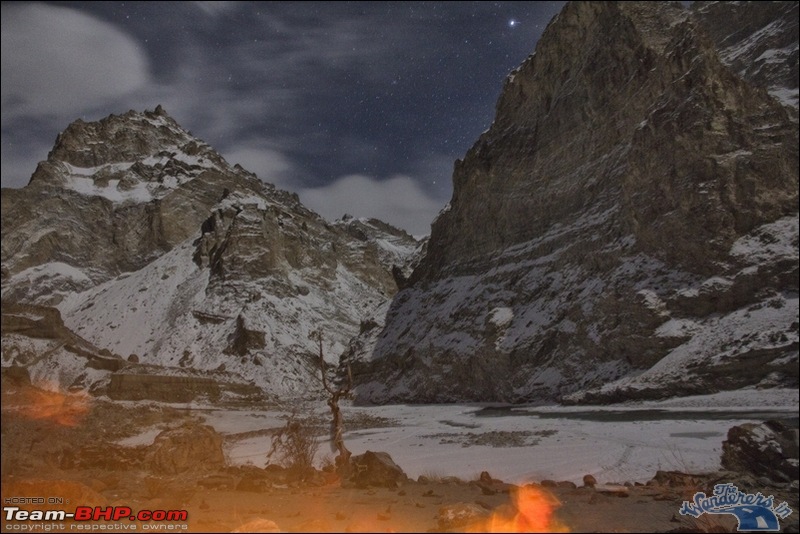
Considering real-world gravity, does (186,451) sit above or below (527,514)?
above

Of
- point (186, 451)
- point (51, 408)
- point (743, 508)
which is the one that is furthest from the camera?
point (51, 408)

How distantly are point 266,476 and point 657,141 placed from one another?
129 ft

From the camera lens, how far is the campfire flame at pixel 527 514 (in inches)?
283

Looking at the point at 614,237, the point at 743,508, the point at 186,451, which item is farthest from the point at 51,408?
the point at 614,237

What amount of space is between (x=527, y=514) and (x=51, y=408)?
49.2 feet

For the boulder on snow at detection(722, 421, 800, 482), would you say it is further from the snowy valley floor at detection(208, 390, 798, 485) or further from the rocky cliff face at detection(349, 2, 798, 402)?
the rocky cliff face at detection(349, 2, 798, 402)

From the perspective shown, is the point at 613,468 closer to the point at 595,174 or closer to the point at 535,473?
the point at 535,473

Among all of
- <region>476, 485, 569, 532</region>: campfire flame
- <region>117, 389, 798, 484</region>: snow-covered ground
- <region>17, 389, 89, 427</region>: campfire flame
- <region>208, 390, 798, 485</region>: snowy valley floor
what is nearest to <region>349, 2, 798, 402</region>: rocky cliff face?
<region>208, 390, 798, 485</region>: snowy valley floor

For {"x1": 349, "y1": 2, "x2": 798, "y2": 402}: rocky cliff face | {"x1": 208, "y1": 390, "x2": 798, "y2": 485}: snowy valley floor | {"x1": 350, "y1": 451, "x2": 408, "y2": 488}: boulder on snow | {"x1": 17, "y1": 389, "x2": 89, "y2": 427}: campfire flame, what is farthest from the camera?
Result: {"x1": 349, "y1": 2, "x2": 798, "y2": 402}: rocky cliff face

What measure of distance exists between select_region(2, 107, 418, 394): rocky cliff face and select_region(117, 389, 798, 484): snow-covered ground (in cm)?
2193

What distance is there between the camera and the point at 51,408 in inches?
620

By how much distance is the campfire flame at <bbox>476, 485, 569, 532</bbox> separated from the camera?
7.18 meters

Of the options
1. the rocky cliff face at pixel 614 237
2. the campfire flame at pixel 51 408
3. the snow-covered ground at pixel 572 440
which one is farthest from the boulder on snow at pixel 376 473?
the rocky cliff face at pixel 614 237

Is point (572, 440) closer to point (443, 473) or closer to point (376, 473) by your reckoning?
point (443, 473)
